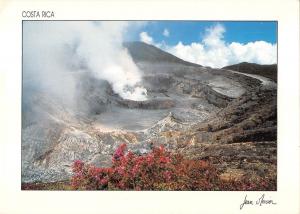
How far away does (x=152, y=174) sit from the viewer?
6.46 metres

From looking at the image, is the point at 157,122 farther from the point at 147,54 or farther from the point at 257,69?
the point at 257,69

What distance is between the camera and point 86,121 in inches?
255

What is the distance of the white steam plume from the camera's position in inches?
254

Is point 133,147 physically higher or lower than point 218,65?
lower

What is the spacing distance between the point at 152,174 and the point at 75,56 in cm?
157

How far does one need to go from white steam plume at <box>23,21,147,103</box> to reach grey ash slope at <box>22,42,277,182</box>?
0.10 m
